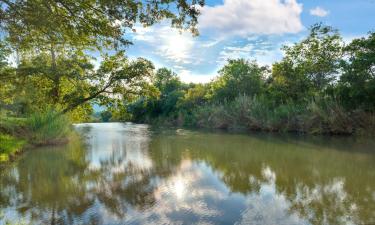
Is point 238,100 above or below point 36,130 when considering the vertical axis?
above

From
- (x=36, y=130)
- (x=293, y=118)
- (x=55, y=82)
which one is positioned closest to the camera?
(x=36, y=130)

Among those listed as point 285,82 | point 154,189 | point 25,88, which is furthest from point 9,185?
point 285,82

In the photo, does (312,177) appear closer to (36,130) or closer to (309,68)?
(36,130)

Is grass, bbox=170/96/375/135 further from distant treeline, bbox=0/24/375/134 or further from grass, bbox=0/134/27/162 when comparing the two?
grass, bbox=0/134/27/162

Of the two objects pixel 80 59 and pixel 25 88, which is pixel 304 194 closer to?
pixel 25 88

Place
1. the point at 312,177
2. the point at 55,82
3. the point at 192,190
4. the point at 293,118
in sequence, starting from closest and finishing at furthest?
1. the point at 192,190
2. the point at 312,177
3. the point at 55,82
4. the point at 293,118

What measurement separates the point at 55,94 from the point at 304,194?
65.9 ft

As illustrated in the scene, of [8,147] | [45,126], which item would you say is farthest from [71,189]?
[45,126]

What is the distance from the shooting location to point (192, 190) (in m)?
8.69

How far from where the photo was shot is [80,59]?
75.5ft

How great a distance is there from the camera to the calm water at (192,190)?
6422 millimetres

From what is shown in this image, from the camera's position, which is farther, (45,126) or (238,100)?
(238,100)

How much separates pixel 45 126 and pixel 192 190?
13.5 metres

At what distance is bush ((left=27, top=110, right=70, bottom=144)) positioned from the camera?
18.6m
